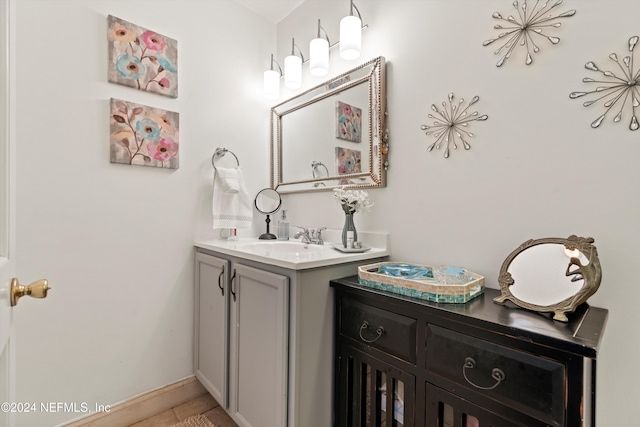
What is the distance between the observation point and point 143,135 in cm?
160

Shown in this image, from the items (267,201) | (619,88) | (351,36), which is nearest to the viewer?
(619,88)

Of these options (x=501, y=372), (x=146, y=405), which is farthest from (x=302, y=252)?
(x=146, y=405)

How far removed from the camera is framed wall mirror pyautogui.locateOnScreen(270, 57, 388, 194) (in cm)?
152

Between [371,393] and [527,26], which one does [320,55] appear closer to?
[527,26]

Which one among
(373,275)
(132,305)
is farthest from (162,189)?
A: (373,275)

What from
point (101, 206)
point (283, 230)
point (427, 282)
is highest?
point (101, 206)

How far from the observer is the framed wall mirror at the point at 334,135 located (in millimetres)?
1517

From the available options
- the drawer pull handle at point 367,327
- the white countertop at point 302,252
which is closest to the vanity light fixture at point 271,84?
the white countertop at point 302,252

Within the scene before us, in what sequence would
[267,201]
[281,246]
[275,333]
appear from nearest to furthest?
1. [275,333]
2. [281,246]
3. [267,201]

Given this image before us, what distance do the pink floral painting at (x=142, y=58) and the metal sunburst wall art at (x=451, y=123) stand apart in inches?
56.2

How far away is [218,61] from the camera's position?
6.30ft

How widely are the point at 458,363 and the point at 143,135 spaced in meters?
1.75

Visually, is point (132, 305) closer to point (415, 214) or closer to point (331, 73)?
point (415, 214)

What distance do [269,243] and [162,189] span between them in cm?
68
